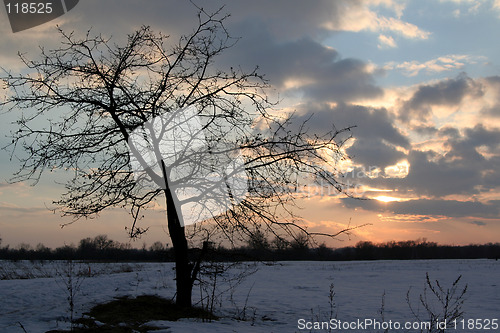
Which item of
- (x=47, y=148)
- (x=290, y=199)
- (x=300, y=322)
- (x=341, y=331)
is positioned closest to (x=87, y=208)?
(x=47, y=148)

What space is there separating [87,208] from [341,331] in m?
6.41

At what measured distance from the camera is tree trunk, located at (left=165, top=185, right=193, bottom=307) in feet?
31.8

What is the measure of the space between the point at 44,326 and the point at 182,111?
5248mm

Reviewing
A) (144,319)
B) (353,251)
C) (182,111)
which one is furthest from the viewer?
(353,251)

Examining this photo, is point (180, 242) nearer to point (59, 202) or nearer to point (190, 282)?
point (190, 282)

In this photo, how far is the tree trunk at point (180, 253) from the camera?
9.68 metres

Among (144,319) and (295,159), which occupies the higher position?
(295,159)

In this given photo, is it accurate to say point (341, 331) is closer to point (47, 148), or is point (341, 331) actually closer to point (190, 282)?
point (190, 282)

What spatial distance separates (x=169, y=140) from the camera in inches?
369

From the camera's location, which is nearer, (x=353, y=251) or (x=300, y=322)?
(x=300, y=322)

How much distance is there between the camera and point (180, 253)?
31.8 feet

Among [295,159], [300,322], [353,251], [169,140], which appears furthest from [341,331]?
[353,251]

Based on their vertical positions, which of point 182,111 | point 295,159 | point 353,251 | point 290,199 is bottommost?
point 353,251

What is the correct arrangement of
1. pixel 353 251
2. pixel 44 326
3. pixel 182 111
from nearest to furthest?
pixel 44 326 < pixel 182 111 < pixel 353 251
